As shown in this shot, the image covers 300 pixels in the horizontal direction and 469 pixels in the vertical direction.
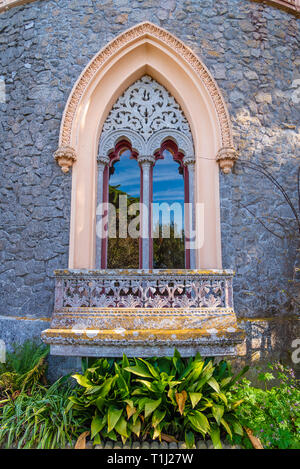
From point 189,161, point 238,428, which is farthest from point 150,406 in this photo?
point 189,161

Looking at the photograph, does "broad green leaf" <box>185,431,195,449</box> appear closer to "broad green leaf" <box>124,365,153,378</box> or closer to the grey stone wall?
"broad green leaf" <box>124,365,153,378</box>

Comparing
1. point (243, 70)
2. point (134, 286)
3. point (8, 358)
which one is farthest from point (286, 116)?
point (8, 358)

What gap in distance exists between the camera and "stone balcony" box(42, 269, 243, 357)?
121 inches

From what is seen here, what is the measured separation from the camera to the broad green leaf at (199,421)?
2.62 m

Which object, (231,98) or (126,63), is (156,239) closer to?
(231,98)

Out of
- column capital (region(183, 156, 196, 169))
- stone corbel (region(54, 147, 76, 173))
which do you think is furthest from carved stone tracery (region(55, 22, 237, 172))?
column capital (region(183, 156, 196, 169))

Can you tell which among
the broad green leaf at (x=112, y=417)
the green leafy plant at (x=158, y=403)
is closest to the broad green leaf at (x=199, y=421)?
the green leafy plant at (x=158, y=403)

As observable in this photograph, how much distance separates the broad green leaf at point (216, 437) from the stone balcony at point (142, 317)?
0.69 meters

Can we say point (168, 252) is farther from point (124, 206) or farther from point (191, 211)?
point (124, 206)

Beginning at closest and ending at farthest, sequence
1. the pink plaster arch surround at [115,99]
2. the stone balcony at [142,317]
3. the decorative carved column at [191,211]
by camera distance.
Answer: the stone balcony at [142,317] < the pink plaster arch surround at [115,99] < the decorative carved column at [191,211]

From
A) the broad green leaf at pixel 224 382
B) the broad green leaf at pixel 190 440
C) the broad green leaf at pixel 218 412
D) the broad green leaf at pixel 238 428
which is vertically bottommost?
the broad green leaf at pixel 190 440

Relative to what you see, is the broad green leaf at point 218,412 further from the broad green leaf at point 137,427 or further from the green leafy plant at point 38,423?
the green leafy plant at point 38,423
